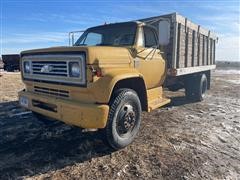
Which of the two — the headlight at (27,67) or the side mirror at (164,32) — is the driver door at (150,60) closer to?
the side mirror at (164,32)

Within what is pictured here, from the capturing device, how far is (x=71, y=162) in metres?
4.10

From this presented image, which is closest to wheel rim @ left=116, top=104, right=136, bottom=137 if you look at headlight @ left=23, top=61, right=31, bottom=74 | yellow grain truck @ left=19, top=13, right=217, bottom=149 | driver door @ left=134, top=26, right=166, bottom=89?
yellow grain truck @ left=19, top=13, right=217, bottom=149

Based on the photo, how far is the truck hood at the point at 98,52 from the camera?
391cm

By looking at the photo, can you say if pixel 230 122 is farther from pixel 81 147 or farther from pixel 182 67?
pixel 81 147

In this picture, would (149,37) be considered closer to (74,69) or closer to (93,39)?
(93,39)

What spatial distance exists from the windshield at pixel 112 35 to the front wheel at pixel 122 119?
1263mm

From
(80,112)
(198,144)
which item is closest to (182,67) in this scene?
(198,144)

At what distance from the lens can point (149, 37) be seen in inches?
229

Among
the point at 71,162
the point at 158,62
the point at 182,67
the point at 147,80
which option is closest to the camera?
the point at 71,162

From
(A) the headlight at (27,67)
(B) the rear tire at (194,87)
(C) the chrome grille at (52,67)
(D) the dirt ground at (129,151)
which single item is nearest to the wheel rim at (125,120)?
(D) the dirt ground at (129,151)

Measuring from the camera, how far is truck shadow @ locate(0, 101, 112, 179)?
3.92 metres

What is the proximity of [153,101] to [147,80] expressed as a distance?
0.57 metres

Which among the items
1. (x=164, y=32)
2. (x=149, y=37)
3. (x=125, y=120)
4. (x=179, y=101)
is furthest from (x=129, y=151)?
(x=179, y=101)

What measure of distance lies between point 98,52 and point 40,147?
6.59ft
